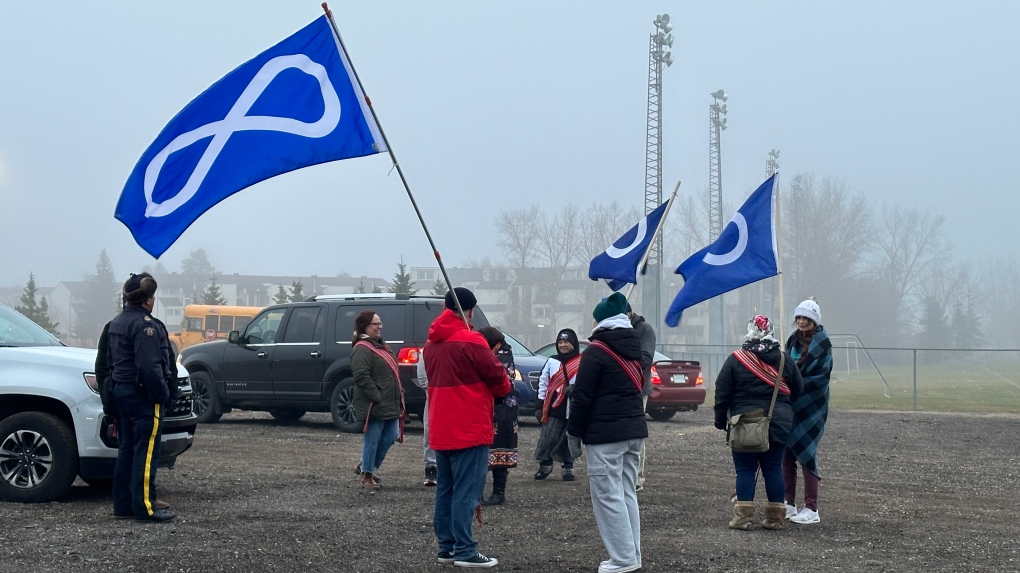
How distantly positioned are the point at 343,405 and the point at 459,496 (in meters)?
9.91

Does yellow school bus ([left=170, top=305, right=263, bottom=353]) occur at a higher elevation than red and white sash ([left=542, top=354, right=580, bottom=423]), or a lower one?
higher

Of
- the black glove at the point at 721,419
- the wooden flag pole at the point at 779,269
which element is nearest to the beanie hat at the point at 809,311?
the wooden flag pole at the point at 779,269

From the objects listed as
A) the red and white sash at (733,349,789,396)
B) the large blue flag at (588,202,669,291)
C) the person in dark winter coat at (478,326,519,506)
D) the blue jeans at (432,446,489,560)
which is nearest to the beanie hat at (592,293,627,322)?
the blue jeans at (432,446,489,560)

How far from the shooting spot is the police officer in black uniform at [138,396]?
8.41m

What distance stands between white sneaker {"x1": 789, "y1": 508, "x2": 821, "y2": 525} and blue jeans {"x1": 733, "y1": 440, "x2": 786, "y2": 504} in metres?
0.41

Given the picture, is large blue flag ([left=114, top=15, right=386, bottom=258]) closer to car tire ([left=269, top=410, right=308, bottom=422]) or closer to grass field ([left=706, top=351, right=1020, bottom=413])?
car tire ([left=269, top=410, right=308, bottom=422])

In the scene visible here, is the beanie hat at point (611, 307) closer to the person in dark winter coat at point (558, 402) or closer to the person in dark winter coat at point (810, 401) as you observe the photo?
the person in dark winter coat at point (810, 401)

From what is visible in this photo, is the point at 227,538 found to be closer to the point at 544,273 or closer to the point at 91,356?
the point at 91,356

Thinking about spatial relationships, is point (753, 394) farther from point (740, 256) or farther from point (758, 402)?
point (740, 256)

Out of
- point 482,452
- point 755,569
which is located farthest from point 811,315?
point 482,452

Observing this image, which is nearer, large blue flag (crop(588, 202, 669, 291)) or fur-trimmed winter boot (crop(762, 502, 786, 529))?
fur-trimmed winter boot (crop(762, 502, 786, 529))

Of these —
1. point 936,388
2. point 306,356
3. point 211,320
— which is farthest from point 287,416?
point 211,320

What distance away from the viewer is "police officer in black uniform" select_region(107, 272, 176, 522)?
8414mm

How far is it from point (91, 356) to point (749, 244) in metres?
6.36
